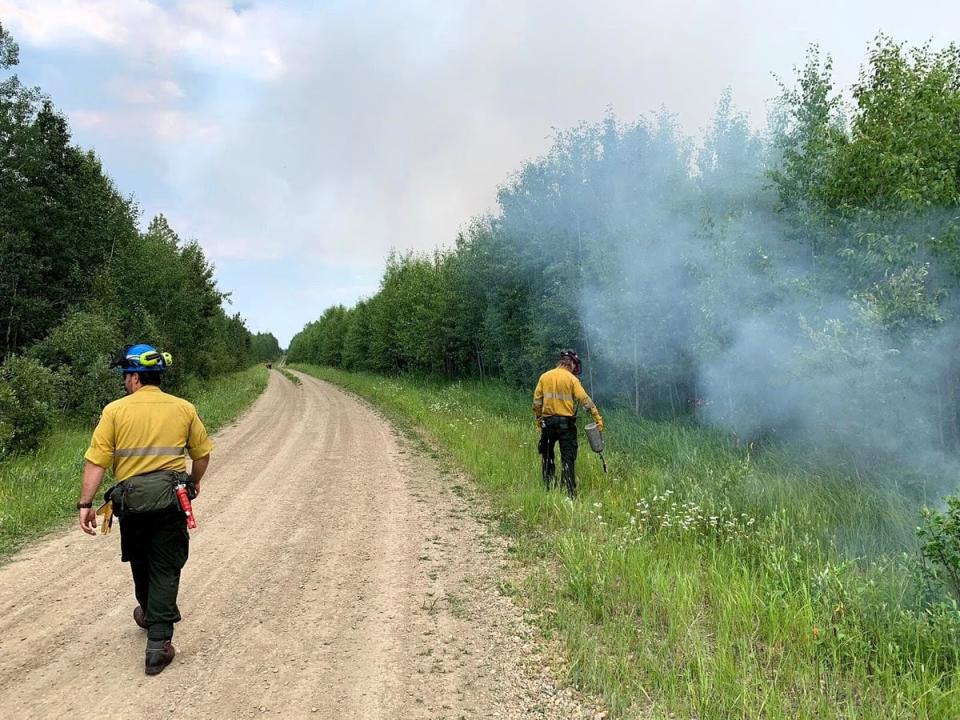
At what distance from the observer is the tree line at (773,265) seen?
5.73 m

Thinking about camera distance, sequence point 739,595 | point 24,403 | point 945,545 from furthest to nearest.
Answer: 1. point 24,403
2. point 739,595
3. point 945,545

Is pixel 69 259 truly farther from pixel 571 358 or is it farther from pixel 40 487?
pixel 571 358

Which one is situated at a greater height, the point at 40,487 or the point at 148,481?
the point at 148,481

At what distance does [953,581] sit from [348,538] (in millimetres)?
4758

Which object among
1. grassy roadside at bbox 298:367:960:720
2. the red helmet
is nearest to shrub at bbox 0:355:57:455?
grassy roadside at bbox 298:367:960:720

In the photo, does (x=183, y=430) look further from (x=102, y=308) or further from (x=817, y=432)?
(x=102, y=308)

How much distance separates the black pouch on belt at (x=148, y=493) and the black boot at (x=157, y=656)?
79cm

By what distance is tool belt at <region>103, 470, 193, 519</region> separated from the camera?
10.0 ft

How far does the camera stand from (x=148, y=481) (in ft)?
10.2

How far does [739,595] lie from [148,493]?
12.3 feet

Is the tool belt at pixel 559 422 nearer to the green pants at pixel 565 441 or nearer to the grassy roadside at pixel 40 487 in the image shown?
the green pants at pixel 565 441

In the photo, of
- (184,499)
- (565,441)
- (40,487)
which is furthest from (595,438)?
(40,487)

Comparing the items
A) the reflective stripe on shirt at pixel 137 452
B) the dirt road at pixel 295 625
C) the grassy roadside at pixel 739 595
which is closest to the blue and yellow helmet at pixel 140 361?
the reflective stripe on shirt at pixel 137 452

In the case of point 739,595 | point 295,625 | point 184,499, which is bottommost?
point 295,625
